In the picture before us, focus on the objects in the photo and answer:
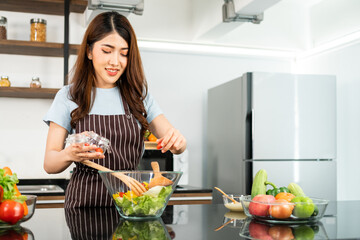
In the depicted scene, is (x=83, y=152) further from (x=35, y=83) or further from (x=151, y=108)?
(x=35, y=83)

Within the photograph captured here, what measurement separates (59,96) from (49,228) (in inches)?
26.1

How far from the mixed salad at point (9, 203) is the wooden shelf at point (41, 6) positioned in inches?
98.7

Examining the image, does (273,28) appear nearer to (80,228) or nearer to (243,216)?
(243,216)

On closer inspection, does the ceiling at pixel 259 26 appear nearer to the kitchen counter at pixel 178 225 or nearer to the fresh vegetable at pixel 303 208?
the kitchen counter at pixel 178 225

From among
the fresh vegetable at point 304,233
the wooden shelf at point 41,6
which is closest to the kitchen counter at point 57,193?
the wooden shelf at point 41,6

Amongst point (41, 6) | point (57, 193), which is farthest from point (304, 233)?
point (41, 6)

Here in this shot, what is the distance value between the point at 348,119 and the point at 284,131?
1.88 feet

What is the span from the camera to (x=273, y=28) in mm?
4148

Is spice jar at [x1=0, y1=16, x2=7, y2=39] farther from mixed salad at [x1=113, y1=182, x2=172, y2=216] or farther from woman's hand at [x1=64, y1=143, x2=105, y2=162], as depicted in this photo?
mixed salad at [x1=113, y1=182, x2=172, y2=216]

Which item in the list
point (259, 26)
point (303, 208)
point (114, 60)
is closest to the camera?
point (303, 208)

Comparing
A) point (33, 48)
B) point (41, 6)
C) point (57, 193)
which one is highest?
point (41, 6)

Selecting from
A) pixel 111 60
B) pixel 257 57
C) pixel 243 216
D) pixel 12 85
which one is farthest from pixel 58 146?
pixel 257 57

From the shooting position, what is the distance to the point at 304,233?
41.9 inches

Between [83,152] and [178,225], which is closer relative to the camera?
[178,225]
